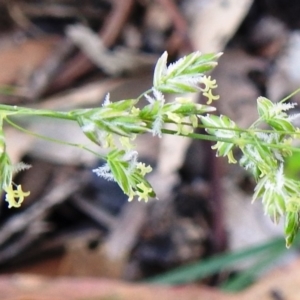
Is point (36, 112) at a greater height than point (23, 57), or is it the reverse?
point (23, 57)

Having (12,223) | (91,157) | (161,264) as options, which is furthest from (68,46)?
(161,264)

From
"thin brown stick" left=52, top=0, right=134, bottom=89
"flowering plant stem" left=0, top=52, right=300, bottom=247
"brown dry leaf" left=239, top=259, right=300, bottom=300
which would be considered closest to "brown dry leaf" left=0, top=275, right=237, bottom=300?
"brown dry leaf" left=239, top=259, right=300, bottom=300

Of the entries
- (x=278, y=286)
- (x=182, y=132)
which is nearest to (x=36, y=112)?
(x=182, y=132)

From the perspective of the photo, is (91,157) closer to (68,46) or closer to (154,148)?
(154,148)

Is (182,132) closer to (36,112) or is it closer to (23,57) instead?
(36,112)

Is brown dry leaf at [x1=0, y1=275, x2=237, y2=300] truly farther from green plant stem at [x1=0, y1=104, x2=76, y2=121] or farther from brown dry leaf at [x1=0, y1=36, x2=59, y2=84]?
green plant stem at [x1=0, y1=104, x2=76, y2=121]
